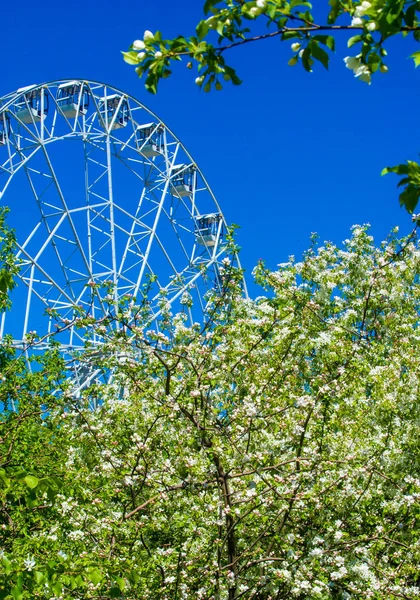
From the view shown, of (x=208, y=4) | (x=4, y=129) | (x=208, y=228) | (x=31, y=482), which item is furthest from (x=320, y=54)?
(x=208, y=228)

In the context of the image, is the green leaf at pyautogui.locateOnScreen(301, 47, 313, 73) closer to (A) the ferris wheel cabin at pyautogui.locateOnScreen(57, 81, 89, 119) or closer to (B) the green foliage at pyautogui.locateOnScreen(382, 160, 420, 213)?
(B) the green foliage at pyautogui.locateOnScreen(382, 160, 420, 213)

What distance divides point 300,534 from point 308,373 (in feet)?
10.8

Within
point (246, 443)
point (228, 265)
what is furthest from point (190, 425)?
point (228, 265)

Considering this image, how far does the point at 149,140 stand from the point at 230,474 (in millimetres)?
22805

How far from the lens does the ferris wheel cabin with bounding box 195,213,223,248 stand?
3216 centimetres

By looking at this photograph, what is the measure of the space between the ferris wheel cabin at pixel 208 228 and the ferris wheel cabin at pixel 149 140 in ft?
12.9

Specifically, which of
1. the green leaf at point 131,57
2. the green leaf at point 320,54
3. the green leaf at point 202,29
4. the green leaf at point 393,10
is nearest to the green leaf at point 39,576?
the green leaf at point 131,57

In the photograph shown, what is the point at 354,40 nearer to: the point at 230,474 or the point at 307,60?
the point at 307,60

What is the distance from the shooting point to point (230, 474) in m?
7.87

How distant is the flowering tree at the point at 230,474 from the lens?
21.9 feet

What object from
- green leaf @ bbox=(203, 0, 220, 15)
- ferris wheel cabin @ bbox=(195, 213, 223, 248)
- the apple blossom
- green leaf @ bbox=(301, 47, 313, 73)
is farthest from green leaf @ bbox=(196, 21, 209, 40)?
ferris wheel cabin @ bbox=(195, 213, 223, 248)

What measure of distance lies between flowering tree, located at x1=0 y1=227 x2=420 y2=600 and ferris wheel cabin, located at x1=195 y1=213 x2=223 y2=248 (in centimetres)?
2140

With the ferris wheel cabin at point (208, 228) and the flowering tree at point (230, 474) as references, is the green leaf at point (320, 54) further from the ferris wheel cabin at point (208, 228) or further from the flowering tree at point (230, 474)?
the ferris wheel cabin at point (208, 228)

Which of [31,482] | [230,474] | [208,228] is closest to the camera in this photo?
[31,482]
